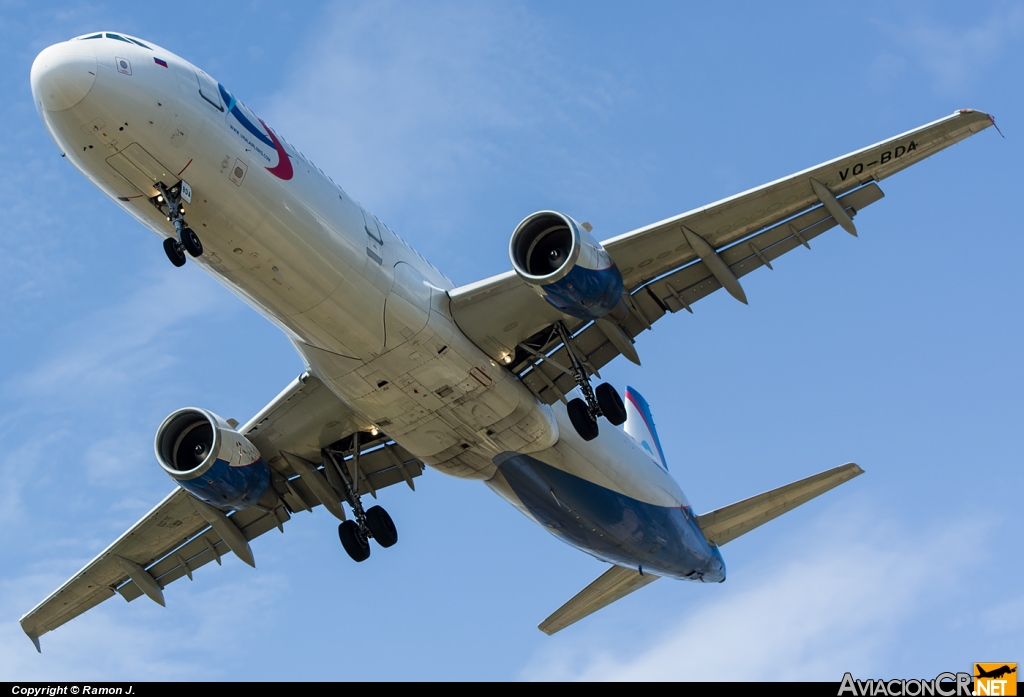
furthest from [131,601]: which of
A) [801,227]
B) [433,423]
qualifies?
[801,227]

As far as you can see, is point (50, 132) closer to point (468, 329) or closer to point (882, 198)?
point (468, 329)

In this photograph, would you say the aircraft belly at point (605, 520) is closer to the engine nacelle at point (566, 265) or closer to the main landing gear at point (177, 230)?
the engine nacelle at point (566, 265)

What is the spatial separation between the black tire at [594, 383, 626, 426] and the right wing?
4742mm

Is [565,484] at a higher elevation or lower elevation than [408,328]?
lower

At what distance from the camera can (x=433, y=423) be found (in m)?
20.1

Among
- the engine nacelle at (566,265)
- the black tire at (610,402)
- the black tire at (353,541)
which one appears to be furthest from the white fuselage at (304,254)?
the black tire at (353,541)

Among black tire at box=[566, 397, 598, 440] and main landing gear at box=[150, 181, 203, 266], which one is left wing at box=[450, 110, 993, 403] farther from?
main landing gear at box=[150, 181, 203, 266]

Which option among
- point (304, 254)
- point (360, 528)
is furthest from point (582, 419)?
point (304, 254)

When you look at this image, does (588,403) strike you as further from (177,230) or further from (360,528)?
(177,230)

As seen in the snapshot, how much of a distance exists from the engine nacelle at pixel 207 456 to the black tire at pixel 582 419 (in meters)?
6.62

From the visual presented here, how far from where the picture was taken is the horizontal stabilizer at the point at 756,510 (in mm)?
24969

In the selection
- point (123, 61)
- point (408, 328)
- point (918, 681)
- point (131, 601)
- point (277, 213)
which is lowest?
point (918, 681)

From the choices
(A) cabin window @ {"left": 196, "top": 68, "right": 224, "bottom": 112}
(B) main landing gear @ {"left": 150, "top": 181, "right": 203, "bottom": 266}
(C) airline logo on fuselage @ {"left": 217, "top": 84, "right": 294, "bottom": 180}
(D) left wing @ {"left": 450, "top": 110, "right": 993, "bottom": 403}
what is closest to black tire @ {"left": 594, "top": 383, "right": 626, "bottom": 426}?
(D) left wing @ {"left": 450, "top": 110, "right": 993, "bottom": 403}

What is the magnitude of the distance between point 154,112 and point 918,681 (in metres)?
13.1
